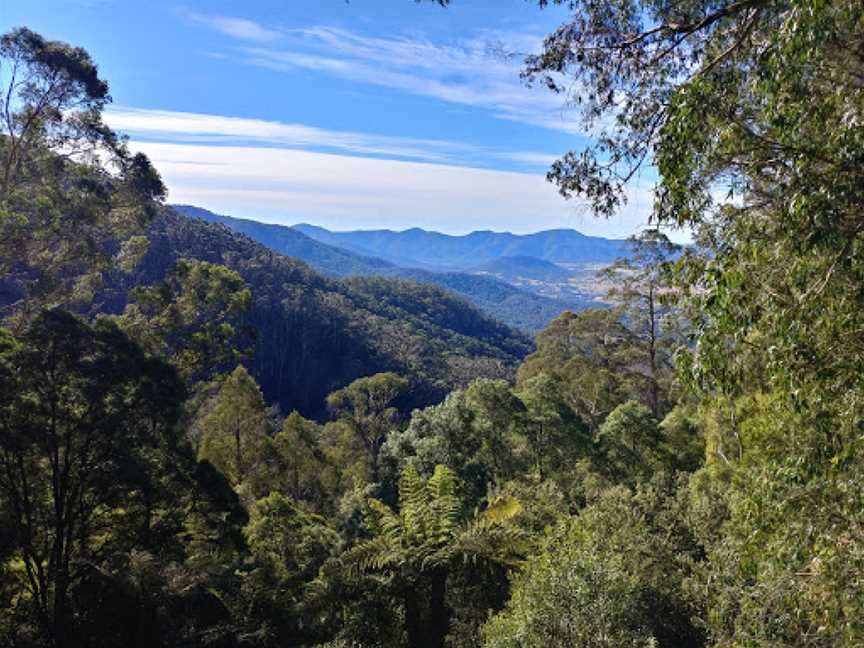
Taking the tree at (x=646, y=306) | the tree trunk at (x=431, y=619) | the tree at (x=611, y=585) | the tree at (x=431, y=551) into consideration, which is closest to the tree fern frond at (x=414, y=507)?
the tree at (x=431, y=551)

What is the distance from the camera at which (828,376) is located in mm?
3691

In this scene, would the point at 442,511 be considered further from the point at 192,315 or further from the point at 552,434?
the point at 192,315

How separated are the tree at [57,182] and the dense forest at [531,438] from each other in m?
0.07

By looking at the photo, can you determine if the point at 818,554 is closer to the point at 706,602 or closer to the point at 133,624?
the point at 706,602

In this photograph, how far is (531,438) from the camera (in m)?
16.2

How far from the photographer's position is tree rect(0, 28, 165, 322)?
38.3ft

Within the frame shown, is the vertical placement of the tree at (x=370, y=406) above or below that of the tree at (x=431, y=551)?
below

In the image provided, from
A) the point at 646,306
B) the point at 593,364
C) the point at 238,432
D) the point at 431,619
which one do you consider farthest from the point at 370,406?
the point at 431,619

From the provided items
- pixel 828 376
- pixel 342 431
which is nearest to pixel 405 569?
pixel 828 376

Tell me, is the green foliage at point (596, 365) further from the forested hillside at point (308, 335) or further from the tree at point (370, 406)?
the forested hillside at point (308, 335)

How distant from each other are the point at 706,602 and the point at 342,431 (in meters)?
21.2

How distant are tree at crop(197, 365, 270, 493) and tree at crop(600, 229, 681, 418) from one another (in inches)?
538

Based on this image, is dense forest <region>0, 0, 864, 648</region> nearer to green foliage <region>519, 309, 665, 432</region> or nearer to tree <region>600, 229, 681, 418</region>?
tree <region>600, 229, 681, 418</region>

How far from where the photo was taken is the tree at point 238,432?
1945 centimetres
